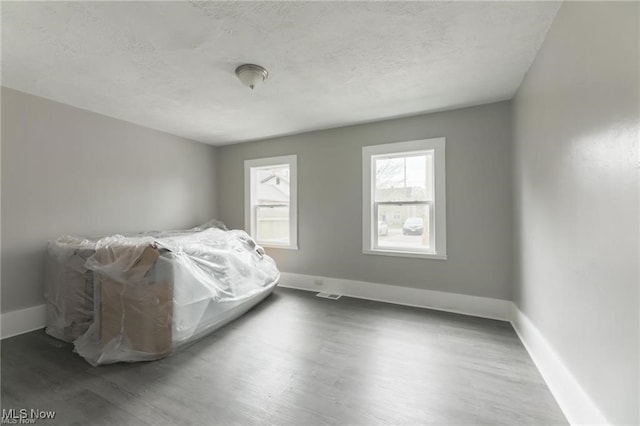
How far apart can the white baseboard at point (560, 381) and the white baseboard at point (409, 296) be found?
→ 52cm

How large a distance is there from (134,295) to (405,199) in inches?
122

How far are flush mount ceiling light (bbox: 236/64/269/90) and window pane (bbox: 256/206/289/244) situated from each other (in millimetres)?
2303

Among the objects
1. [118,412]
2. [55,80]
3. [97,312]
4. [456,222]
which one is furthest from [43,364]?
[456,222]

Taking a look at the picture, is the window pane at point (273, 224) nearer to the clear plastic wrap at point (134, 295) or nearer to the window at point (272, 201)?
the window at point (272, 201)

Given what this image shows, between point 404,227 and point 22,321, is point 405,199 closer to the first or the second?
point 404,227

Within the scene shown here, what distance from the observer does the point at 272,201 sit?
4406 millimetres

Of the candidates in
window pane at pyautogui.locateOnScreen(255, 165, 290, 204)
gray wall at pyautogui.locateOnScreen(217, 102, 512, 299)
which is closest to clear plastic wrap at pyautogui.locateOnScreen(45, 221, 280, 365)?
gray wall at pyautogui.locateOnScreen(217, 102, 512, 299)

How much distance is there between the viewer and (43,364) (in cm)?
194

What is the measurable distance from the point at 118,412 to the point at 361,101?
3.28 metres

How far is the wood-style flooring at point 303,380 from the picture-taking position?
146 centimetres

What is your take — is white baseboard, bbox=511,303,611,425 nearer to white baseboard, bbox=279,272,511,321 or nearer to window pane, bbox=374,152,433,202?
white baseboard, bbox=279,272,511,321

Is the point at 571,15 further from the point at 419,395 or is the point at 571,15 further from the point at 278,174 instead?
the point at 278,174

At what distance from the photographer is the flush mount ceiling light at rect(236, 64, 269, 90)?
82.4 inches

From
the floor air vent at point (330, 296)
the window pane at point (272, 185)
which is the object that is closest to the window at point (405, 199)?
the floor air vent at point (330, 296)
